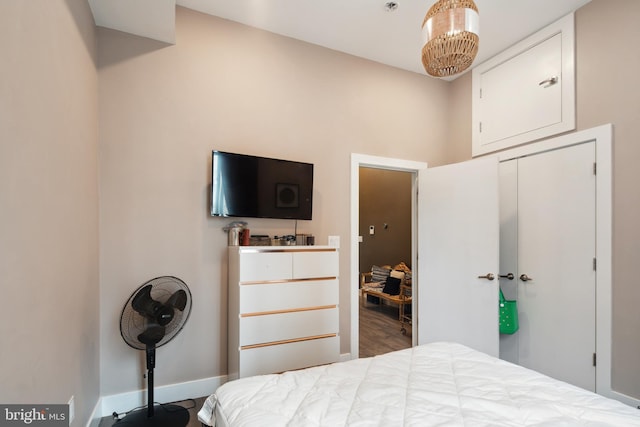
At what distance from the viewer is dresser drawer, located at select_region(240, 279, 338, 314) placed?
88.4 inches

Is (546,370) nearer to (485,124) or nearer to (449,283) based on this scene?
(449,283)

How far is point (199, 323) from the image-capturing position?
2.49m

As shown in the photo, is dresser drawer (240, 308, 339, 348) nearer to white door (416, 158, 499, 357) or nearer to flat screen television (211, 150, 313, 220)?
flat screen television (211, 150, 313, 220)

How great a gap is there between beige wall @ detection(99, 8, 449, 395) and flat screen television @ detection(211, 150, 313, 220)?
145mm

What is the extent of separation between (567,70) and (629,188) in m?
1.06

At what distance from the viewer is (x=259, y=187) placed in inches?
103

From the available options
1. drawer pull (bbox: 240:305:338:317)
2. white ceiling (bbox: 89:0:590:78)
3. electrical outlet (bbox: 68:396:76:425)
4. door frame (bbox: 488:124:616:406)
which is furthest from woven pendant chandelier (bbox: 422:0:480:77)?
electrical outlet (bbox: 68:396:76:425)

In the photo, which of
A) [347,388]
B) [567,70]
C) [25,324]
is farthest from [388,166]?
[25,324]

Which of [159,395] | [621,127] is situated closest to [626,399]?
[621,127]

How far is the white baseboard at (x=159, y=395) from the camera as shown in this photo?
2.21 meters

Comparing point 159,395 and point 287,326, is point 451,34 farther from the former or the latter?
point 159,395

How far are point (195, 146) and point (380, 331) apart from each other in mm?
3161

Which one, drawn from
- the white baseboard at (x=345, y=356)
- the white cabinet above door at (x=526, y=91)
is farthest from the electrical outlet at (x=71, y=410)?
the white cabinet above door at (x=526, y=91)

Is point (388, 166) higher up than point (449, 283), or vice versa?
point (388, 166)
